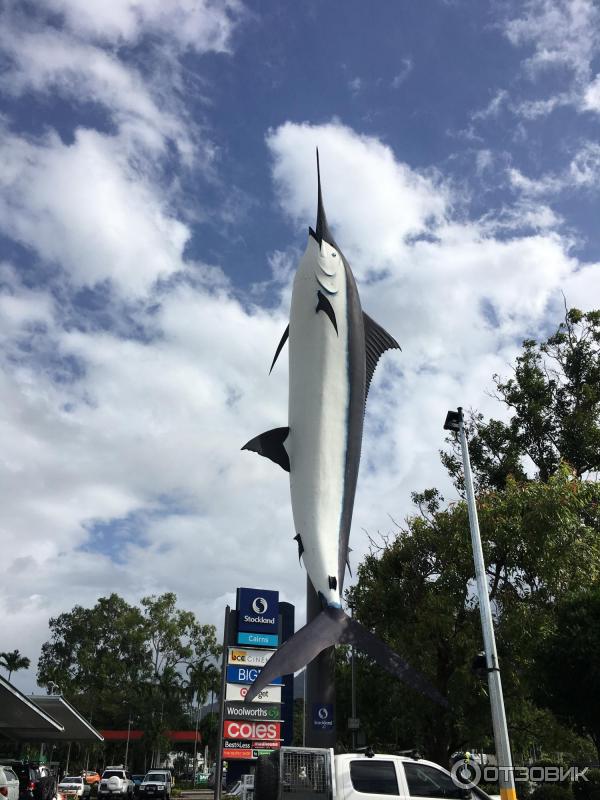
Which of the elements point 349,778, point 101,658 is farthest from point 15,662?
point 349,778

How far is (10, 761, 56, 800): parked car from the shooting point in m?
19.9

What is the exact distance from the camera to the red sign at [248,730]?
637 inches

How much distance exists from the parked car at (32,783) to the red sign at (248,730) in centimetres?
826

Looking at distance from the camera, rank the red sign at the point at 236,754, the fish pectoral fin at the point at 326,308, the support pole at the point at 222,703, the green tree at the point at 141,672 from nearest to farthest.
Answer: the fish pectoral fin at the point at 326,308
the support pole at the point at 222,703
the red sign at the point at 236,754
the green tree at the point at 141,672

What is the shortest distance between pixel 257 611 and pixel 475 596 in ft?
20.7

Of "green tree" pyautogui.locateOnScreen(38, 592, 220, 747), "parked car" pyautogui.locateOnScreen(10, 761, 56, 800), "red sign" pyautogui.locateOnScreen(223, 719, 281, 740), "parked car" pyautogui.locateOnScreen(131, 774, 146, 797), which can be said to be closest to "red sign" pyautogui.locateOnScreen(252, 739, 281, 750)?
"red sign" pyautogui.locateOnScreen(223, 719, 281, 740)

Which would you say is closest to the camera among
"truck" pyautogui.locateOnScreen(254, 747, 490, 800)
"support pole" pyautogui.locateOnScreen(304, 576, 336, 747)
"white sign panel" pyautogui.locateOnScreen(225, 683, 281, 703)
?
"truck" pyautogui.locateOnScreen(254, 747, 490, 800)

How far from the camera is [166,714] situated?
55156 millimetres

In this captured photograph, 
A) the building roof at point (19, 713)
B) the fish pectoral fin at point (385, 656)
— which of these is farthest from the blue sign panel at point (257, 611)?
the building roof at point (19, 713)

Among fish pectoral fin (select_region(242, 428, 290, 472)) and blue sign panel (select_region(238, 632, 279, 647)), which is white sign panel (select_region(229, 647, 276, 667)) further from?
fish pectoral fin (select_region(242, 428, 290, 472))

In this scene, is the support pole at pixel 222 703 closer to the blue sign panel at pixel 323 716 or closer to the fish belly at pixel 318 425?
the blue sign panel at pixel 323 716

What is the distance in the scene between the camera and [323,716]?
13.6m

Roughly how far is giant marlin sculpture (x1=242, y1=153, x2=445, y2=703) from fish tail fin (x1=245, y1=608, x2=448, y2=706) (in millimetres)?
19

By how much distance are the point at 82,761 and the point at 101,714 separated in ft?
28.2
